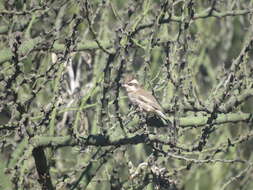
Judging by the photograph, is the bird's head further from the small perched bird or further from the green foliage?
the green foliage

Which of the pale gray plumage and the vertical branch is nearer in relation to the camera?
the vertical branch

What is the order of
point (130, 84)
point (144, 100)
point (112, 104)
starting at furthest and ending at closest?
point (130, 84) → point (144, 100) → point (112, 104)

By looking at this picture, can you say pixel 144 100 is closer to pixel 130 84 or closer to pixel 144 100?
pixel 144 100

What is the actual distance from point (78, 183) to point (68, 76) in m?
3.47

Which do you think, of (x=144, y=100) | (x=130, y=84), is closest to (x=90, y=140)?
(x=144, y=100)

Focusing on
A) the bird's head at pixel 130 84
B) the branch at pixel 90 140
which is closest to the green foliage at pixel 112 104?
the branch at pixel 90 140

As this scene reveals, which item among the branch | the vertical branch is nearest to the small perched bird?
the branch

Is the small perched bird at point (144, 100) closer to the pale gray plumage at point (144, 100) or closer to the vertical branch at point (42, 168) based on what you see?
the pale gray plumage at point (144, 100)

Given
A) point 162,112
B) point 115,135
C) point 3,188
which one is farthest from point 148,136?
point 3,188

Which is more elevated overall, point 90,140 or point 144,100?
point 144,100

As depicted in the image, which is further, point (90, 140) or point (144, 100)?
point (144, 100)

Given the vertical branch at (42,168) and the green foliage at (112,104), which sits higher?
the green foliage at (112,104)

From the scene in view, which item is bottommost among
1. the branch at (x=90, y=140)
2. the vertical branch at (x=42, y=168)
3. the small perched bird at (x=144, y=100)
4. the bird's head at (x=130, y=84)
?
the vertical branch at (x=42, y=168)

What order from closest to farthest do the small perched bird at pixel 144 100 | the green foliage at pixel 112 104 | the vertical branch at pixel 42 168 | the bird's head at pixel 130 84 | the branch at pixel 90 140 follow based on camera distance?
the green foliage at pixel 112 104 < the branch at pixel 90 140 < the vertical branch at pixel 42 168 < the small perched bird at pixel 144 100 < the bird's head at pixel 130 84
